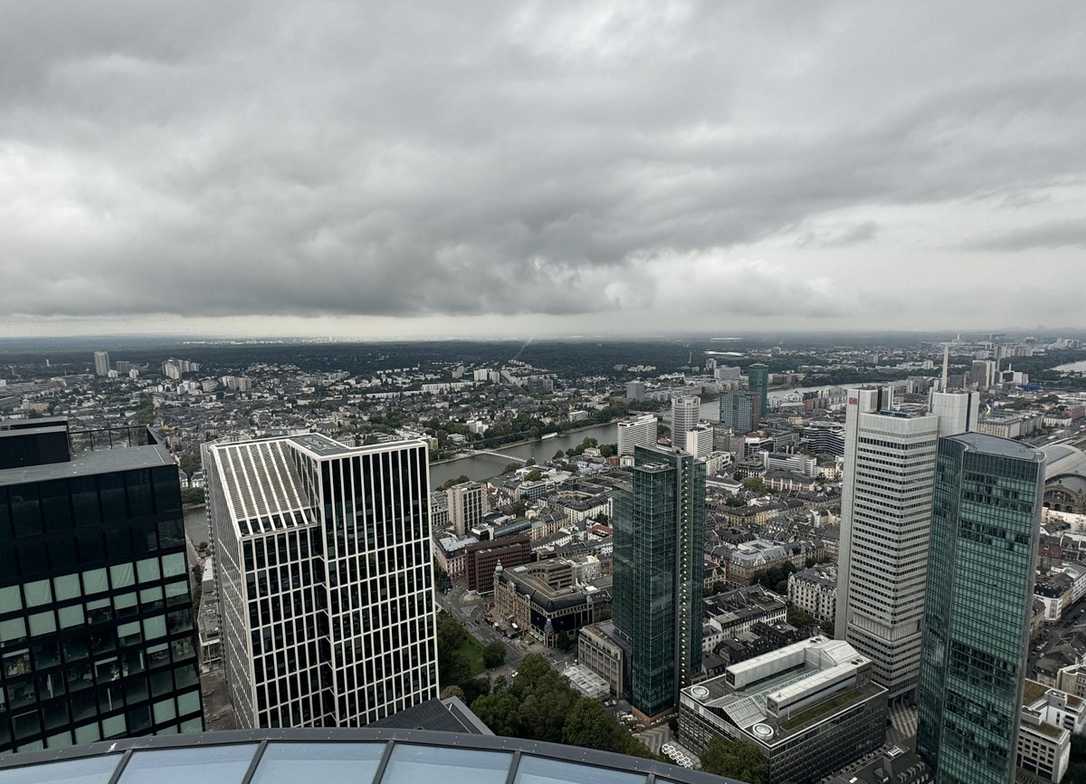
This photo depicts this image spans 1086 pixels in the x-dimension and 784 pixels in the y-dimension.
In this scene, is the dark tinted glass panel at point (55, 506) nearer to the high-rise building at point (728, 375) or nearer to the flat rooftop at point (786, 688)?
the flat rooftop at point (786, 688)

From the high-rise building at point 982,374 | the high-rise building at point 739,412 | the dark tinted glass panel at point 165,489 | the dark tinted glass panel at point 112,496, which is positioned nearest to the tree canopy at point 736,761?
the dark tinted glass panel at point 165,489

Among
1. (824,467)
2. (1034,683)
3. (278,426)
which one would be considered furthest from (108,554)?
(824,467)

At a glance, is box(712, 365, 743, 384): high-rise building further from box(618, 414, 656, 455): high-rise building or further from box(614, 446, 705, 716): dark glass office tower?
box(614, 446, 705, 716): dark glass office tower

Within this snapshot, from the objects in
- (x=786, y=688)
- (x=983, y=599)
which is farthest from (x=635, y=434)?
(x=983, y=599)

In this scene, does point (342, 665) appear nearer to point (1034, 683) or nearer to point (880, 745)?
point (880, 745)

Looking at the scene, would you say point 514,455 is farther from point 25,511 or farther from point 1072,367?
point 1072,367

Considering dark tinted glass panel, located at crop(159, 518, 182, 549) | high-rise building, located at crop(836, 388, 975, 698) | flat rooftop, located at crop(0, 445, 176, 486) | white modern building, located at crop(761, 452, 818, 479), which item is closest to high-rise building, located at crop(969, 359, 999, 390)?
white modern building, located at crop(761, 452, 818, 479)

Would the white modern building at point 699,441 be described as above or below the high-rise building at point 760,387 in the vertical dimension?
below
